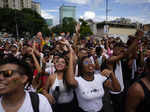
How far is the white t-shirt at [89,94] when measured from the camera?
1.95 meters

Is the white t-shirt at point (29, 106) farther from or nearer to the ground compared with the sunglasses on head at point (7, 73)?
nearer to the ground

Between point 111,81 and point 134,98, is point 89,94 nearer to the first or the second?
point 111,81

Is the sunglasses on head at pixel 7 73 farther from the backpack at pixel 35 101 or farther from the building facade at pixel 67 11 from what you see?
the building facade at pixel 67 11

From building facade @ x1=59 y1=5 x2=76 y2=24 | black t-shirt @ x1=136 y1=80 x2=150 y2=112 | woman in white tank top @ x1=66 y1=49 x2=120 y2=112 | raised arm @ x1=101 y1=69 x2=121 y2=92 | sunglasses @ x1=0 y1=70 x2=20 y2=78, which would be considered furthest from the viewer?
building facade @ x1=59 y1=5 x2=76 y2=24

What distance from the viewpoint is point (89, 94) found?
195 centimetres

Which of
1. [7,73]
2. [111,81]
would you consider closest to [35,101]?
[7,73]

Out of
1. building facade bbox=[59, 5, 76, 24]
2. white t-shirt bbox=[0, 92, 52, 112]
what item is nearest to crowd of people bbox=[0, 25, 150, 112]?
white t-shirt bbox=[0, 92, 52, 112]

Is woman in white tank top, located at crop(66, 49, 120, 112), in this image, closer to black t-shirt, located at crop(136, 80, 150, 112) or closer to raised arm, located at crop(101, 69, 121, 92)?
raised arm, located at crop(101, 69, 121, 92)

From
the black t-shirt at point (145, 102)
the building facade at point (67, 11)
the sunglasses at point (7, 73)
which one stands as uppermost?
the building facade at point (67, 11)

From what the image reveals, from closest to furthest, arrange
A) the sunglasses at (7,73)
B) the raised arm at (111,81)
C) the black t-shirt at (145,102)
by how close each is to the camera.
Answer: the sunglasses at (7,73)
the black t-shirt at (145,102)
the raised arm at (111,81)

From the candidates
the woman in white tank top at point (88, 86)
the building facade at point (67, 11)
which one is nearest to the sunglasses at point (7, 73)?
the woman in white tank top at point (88, 86)

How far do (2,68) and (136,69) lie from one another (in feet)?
11.3

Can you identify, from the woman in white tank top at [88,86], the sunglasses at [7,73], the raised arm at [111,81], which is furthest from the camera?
the raised arm at [111,81]

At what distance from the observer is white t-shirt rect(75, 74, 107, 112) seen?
1950 mm
